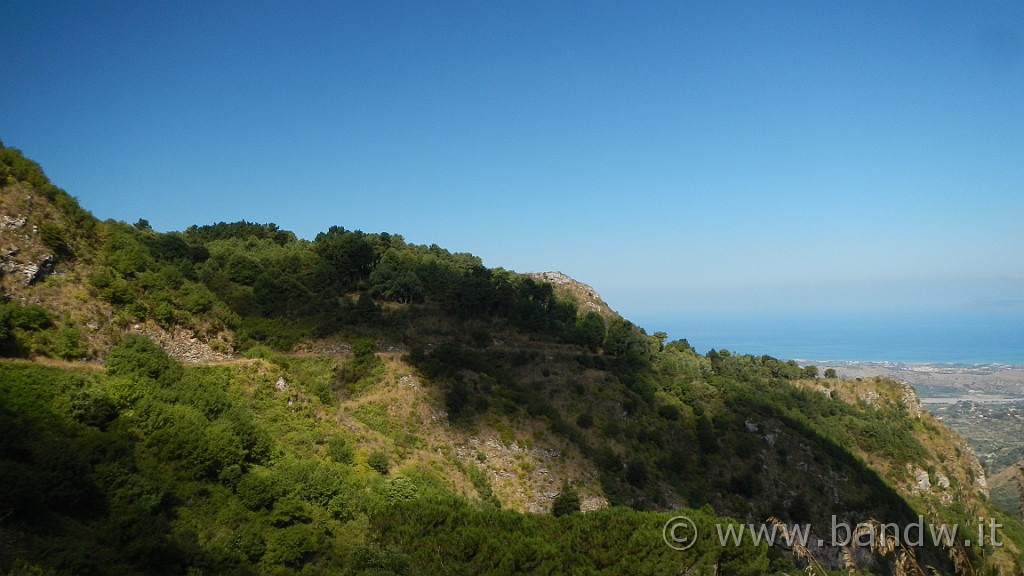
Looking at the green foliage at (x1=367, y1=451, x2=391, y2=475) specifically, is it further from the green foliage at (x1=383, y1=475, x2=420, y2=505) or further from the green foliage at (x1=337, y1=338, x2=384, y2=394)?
the green foliage at (x1=337, y1=338, x2=384, y2=394)

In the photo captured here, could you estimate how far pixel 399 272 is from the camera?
61625 mm

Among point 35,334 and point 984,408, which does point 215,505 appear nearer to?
point 35,334

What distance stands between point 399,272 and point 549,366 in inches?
786

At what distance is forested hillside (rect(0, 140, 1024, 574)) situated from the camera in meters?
17.8

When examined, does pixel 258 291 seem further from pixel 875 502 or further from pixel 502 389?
pixel 875 502

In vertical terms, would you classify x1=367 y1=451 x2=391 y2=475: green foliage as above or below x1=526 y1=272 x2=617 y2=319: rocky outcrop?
below

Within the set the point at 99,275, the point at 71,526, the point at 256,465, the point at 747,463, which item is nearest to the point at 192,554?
the point at 71,526

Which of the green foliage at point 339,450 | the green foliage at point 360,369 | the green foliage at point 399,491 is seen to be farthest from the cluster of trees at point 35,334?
the green foliage at point 360,369
